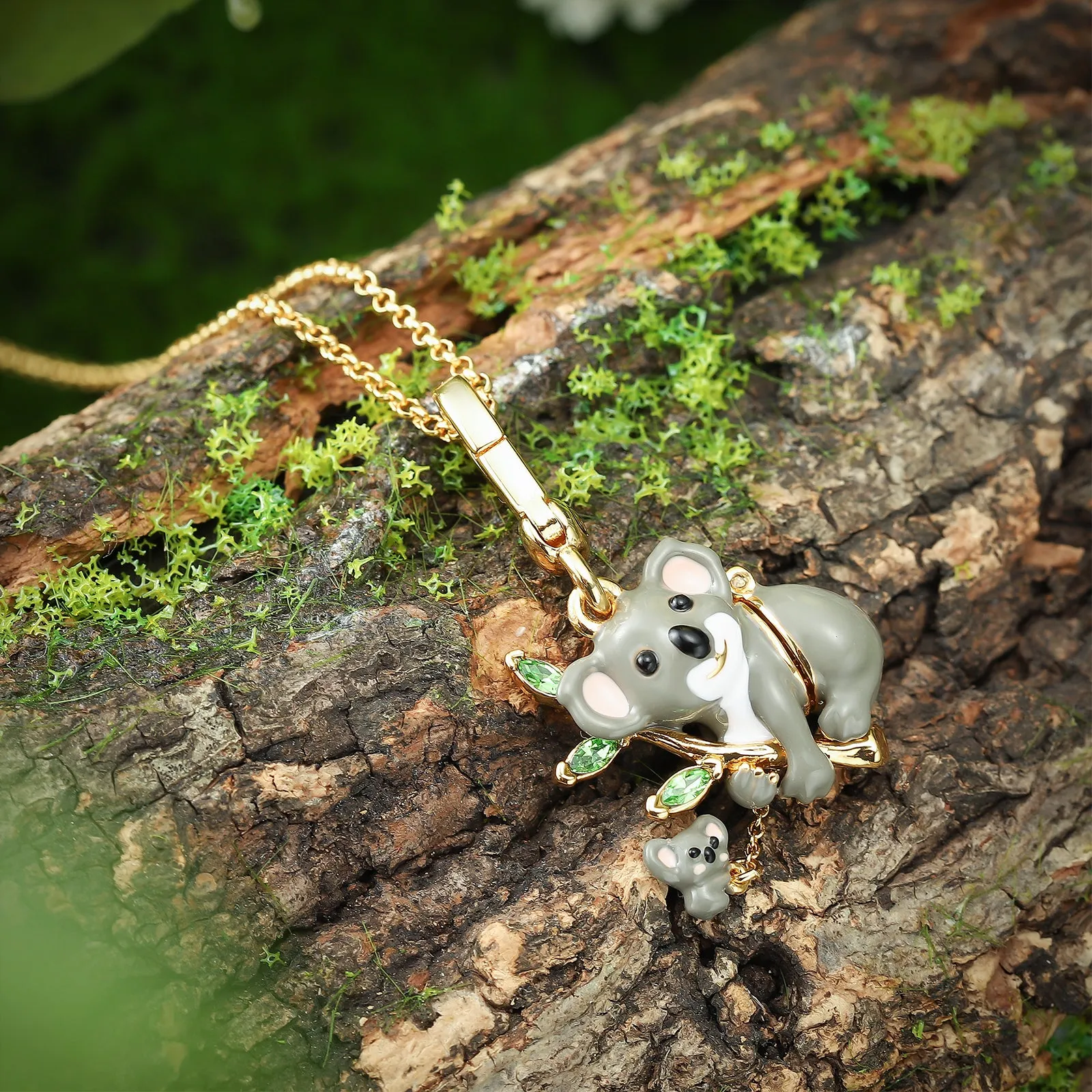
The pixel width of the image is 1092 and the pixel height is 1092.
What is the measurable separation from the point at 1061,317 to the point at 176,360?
8.70 feet

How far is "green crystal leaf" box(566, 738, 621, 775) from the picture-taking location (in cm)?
229

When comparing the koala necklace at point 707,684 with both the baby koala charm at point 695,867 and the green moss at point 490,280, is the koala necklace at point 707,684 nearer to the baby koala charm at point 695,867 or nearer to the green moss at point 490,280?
the baby koala charm at point 695,867

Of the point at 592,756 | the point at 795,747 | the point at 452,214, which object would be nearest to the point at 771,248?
the point at 452,214

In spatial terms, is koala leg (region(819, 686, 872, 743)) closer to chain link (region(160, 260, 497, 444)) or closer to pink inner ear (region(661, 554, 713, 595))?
pink inner ear (region(661, 554, 713, 595))

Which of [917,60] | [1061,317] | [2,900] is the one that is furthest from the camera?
[917,60]

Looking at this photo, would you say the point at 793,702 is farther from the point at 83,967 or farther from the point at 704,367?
the point at 83,967

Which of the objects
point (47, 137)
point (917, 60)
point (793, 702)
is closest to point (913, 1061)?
point (793, 702)

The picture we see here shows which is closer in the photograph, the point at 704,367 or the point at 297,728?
the point at 297,728

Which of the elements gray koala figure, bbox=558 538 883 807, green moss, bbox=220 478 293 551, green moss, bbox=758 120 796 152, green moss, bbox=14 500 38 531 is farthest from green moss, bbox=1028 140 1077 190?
green moss, bbox=14 500 38 531

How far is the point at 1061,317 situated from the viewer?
308cm

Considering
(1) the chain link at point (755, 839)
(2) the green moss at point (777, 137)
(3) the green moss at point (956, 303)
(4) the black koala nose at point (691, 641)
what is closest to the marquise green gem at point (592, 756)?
(4) the black koala nose at point (691, 641)

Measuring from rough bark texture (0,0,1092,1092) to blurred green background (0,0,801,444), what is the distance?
1922mm

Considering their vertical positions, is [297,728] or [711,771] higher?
[297,728]

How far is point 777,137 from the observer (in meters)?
3.24
